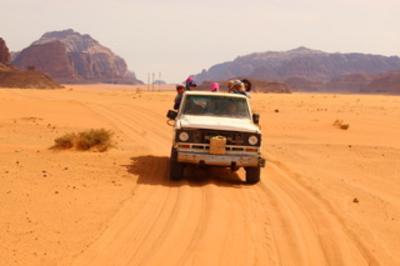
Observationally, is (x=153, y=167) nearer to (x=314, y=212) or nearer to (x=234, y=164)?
(x=234, y=164)

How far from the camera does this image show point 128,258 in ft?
18.0

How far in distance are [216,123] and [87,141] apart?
4.35m

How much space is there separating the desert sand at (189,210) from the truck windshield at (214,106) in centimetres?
133

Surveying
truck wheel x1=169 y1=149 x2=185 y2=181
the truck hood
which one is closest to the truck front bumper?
truck wheel x1=169 y1=149 x2=185 y2=181

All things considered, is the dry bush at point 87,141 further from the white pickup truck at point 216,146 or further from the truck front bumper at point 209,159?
the truck front bumper at point 209,159

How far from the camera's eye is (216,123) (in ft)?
31.9

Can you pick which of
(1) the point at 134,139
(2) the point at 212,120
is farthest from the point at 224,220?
(1) the point at 134,139

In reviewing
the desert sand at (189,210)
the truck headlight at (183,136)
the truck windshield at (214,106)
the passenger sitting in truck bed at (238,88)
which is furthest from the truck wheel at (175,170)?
the passenger sitting in truck bed at (238,88)

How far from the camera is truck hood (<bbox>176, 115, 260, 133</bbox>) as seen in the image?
9484 mm

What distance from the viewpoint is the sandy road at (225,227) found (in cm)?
570

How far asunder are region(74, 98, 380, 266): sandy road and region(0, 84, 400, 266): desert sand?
0.6 inches

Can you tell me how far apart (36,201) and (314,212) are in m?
4.30

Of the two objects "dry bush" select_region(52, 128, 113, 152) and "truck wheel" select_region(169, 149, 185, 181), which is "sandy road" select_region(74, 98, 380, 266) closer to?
"truck wheel" select_region(169, 149, 185, 181)

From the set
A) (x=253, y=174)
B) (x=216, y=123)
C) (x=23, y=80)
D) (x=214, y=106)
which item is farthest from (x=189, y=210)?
(x=23, y=80)
